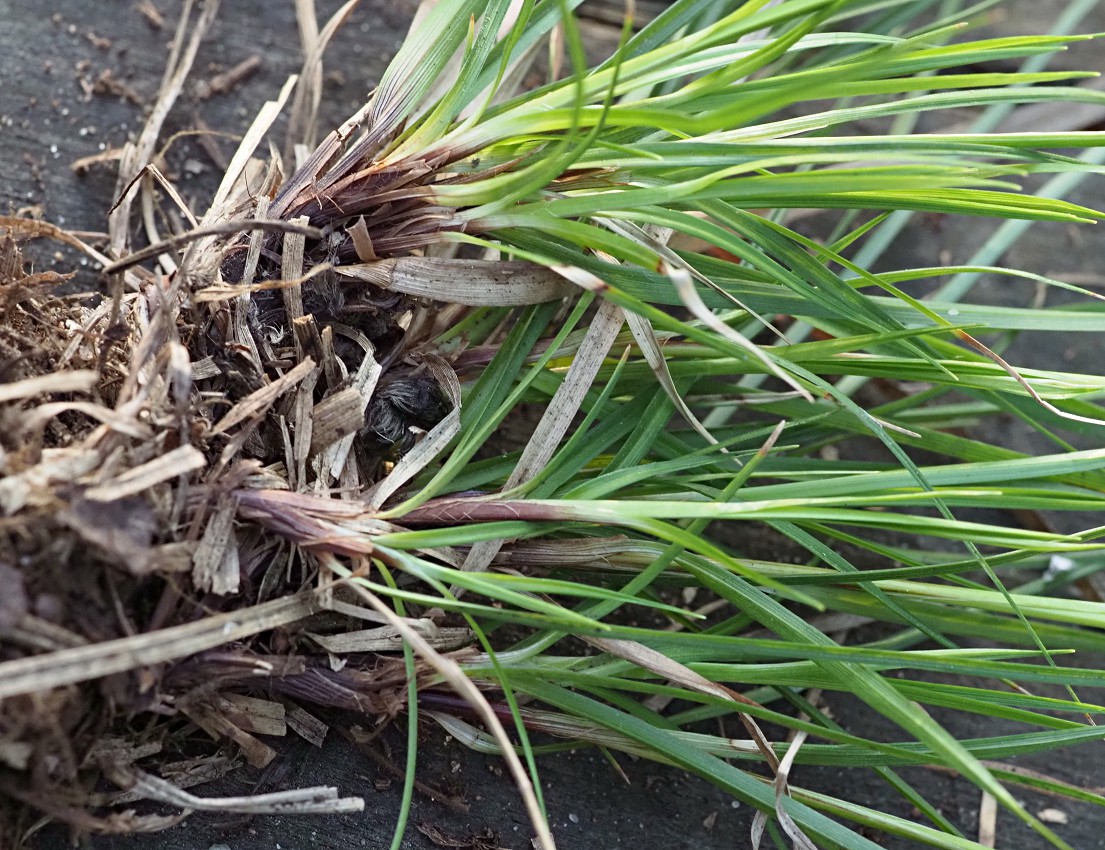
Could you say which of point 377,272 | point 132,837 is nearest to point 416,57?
point 377,272

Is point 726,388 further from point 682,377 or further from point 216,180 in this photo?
point 216,180

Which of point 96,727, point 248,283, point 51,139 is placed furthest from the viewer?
point 51,139

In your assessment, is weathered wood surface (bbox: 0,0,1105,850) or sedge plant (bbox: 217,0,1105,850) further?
weathered wood surface (bbox: 0,0,1105,850)

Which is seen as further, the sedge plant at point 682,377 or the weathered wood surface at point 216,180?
the weathered wood surface at point 216,180

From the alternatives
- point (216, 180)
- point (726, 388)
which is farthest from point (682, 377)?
point (216, 180)

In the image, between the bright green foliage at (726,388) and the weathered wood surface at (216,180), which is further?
the weathered wood surface at (216,180)

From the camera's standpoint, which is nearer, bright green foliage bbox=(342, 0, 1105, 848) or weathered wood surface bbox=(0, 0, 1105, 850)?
bright green foliage bbox=(342, 0, 1105, 848)

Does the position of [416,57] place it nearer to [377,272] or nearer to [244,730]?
[377,272]

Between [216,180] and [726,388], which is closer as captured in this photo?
[726,388]
